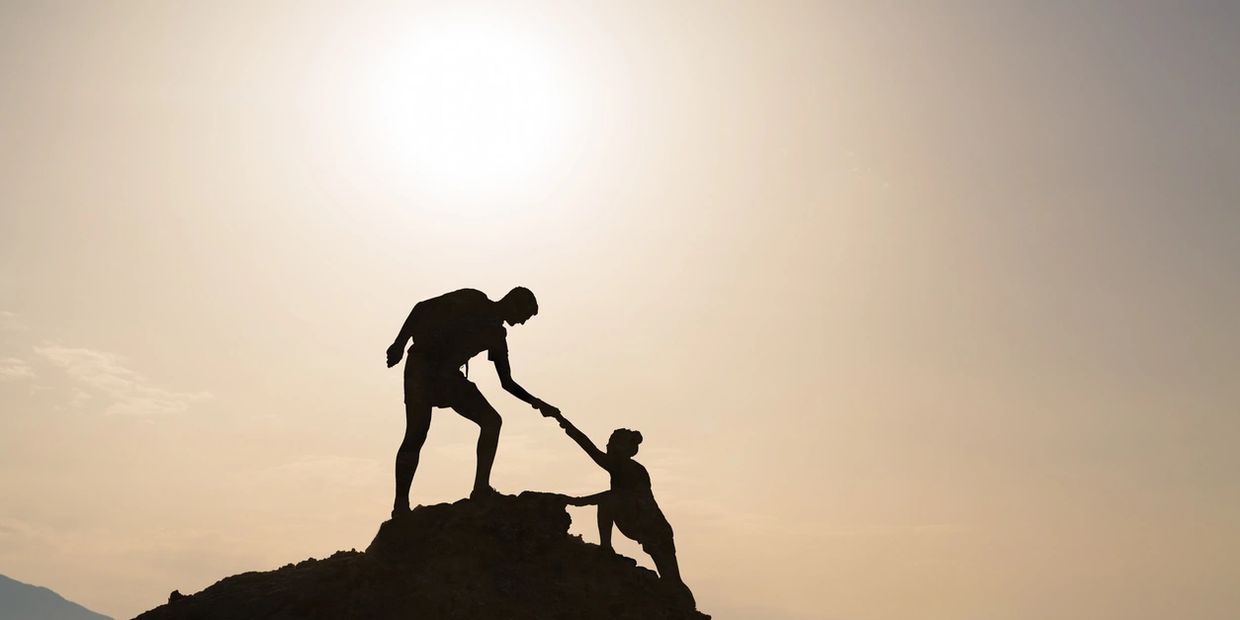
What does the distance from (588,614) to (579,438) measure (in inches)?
120

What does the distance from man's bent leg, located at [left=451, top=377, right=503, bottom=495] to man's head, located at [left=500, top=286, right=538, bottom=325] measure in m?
1.33

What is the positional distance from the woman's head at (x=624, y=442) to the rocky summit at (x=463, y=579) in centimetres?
127

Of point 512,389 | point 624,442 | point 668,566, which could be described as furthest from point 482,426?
point 668,566

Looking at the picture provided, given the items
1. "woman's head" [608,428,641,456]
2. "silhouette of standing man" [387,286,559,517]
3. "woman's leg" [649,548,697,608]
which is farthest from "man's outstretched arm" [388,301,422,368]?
"woman's leg" [649,548,697,608]

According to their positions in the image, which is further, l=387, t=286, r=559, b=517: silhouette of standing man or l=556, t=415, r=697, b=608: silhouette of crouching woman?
l=556, t=415, r=697, b=608: silhouette of crouching woman

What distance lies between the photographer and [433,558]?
15.9 meters

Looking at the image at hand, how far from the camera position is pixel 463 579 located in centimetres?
1556

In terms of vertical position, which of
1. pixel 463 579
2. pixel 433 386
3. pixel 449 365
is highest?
pixel 449 365

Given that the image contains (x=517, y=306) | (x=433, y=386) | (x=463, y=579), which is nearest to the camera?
(x=463, y=579)

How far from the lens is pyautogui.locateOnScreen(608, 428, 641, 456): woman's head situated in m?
17.9

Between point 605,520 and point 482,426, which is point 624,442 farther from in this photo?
point 482,426

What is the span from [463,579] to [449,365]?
133 inches

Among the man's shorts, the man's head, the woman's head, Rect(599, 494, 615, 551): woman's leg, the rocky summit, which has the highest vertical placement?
the man's head

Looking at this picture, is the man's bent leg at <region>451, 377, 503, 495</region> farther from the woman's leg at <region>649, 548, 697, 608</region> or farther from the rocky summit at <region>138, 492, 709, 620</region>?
the woman's leg at <region>649, 548, 697, 608</region>
